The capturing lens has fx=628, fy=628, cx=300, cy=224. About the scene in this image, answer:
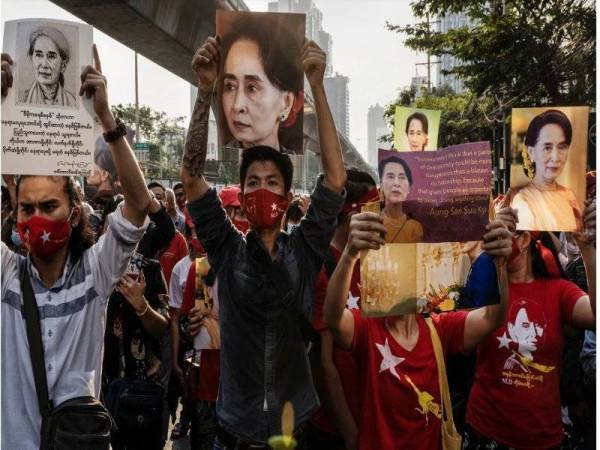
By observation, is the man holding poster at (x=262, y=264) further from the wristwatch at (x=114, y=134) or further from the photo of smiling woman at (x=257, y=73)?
the wristwatch at (x=114, y=134)

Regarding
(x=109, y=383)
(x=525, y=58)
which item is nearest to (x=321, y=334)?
(x=109, y=383)

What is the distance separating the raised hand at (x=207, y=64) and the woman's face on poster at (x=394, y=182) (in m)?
0.75

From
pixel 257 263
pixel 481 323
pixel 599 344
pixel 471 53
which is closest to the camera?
pixel 599 344

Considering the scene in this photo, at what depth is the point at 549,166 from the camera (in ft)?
8.55

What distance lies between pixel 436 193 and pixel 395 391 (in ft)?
2.51

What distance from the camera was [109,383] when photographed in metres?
3.31

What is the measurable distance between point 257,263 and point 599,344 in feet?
4.11

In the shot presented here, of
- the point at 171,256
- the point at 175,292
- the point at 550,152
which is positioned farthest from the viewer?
the point at 171,256

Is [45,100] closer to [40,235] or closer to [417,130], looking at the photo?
[40,235]

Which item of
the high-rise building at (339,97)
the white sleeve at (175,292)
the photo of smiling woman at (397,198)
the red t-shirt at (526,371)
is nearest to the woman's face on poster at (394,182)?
the photo of smiling woman at (397,198)

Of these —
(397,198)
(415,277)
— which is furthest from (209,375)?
(397,198)

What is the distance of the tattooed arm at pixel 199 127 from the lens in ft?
7.80

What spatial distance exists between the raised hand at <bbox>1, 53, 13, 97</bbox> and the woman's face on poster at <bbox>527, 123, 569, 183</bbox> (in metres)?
2.08

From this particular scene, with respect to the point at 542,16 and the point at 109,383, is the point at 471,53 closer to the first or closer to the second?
the point at 542,16
